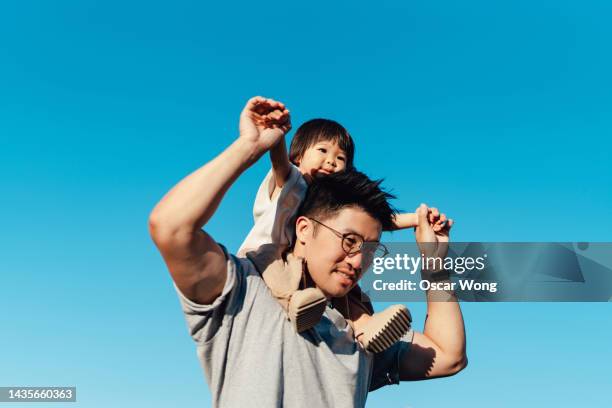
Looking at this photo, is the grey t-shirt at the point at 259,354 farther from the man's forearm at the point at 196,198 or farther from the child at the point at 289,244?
the man's forearm at the point at 196,198

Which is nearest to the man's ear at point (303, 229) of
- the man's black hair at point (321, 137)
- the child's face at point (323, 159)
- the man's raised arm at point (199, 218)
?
the man's raised arm at point (199, 218)

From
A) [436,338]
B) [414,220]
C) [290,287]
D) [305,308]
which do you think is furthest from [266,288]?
[414,220]

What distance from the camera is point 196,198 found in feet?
10.1

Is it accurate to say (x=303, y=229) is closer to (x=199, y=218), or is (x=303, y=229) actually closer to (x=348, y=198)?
(x=348, y=198)

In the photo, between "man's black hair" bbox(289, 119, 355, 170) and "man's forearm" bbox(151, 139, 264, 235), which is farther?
"man's black hair" bbox(289, 119, 355, 170)

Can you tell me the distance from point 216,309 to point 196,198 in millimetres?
633

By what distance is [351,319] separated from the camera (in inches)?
166

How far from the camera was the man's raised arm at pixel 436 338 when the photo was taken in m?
4.24

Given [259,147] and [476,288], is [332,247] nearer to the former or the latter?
[259,147]

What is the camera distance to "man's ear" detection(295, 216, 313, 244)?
3.93 m

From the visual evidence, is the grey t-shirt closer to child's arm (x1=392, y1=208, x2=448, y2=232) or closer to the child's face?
child's arm (x1=392, y1=208, x2=448, y2=232)

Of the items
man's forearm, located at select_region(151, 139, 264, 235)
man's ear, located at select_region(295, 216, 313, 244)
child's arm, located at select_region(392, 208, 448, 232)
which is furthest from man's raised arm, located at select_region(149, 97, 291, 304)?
child's arm, located at select_region(392, 208, 448, 232)

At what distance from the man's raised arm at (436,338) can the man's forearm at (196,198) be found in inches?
67.5

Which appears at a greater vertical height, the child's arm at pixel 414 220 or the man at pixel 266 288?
the child's arm at pixel 414 220
